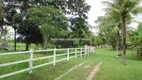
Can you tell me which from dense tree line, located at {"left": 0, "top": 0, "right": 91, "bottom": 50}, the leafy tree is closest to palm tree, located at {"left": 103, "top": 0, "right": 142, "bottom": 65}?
dense tree line, located at {"left": 0, "top": 0, "right": 91, "bottom": 50}

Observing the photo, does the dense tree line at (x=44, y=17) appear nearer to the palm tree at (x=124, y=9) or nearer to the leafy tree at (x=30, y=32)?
the leafy tree at (x=30, y=32)

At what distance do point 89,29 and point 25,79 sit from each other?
24364 millimetres

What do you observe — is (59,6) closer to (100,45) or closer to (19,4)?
(19,4)

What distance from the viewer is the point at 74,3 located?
29719 mm

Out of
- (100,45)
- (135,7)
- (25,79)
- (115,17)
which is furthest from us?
(100,45)

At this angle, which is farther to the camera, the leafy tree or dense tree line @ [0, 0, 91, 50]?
the leafy tree

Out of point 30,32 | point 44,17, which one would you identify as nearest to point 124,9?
point 44,17

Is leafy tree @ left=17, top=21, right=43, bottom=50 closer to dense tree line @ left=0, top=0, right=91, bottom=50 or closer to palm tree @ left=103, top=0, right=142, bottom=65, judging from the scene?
dense tree line @ left=0, top=0, right=91, bottom=50

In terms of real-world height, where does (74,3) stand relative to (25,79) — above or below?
above

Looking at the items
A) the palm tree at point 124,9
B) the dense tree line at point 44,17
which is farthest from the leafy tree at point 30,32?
the palm tree at point 124,9

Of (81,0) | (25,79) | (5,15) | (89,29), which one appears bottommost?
(25,79)

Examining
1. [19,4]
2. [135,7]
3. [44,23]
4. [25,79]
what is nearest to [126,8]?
[135,7]

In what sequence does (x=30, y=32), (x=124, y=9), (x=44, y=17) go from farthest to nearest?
(x=30, y=32), (x=44, y=17), (x=124, y=9)

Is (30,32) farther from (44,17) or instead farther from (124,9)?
(124,9)
